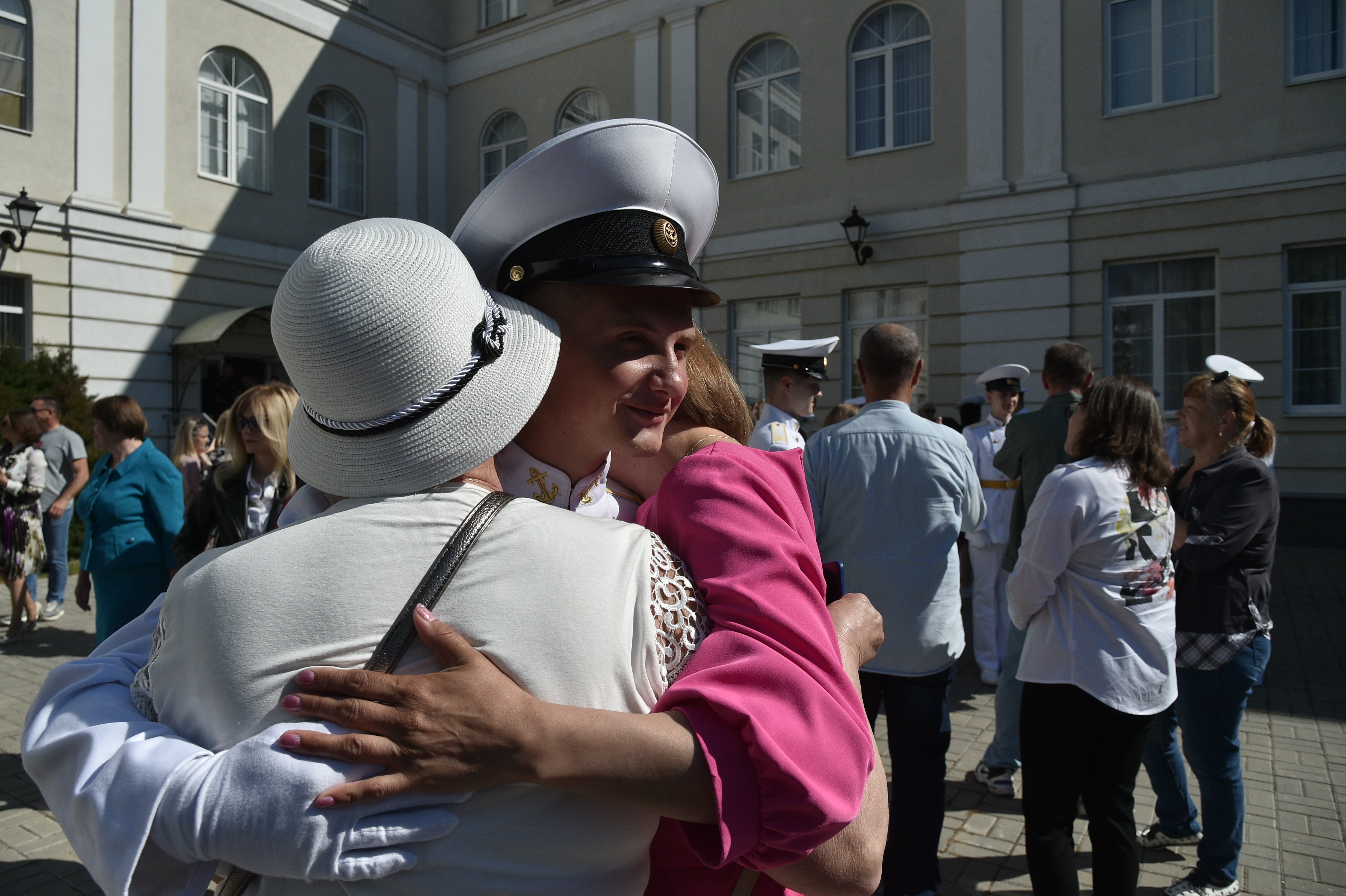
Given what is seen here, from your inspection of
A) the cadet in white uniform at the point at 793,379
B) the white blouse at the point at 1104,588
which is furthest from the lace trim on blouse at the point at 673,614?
the cadet in white uniform at the point at 793,379

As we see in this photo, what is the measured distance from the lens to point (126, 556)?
518cm

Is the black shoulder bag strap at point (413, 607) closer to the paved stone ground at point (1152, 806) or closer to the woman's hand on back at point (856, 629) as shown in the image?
the woman's hand on back at point (856, 629)

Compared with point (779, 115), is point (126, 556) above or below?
below

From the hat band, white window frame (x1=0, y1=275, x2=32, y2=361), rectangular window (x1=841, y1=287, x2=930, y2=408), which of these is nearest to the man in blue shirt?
the hat band

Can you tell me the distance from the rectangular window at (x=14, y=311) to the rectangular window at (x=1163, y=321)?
1681cm

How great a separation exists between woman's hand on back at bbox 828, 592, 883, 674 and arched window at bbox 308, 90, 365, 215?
18.2 m

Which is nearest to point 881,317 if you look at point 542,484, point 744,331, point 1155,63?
point 744,331

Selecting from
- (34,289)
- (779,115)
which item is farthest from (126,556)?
(779,115)

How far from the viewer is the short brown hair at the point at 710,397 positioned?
5.53 ft

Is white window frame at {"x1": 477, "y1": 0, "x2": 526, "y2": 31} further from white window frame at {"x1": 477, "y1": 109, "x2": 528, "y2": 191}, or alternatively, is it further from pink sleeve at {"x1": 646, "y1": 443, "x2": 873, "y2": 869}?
pink sleeve at {"x1": 646, "y1": 443, "x2": 873, "y2": 869}

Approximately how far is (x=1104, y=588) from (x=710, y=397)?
221cm

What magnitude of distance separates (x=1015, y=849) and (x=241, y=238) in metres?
16.6

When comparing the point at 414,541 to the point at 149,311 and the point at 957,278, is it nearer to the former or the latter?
the point at 957,278

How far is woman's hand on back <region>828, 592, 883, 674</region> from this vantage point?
4.56 feet
